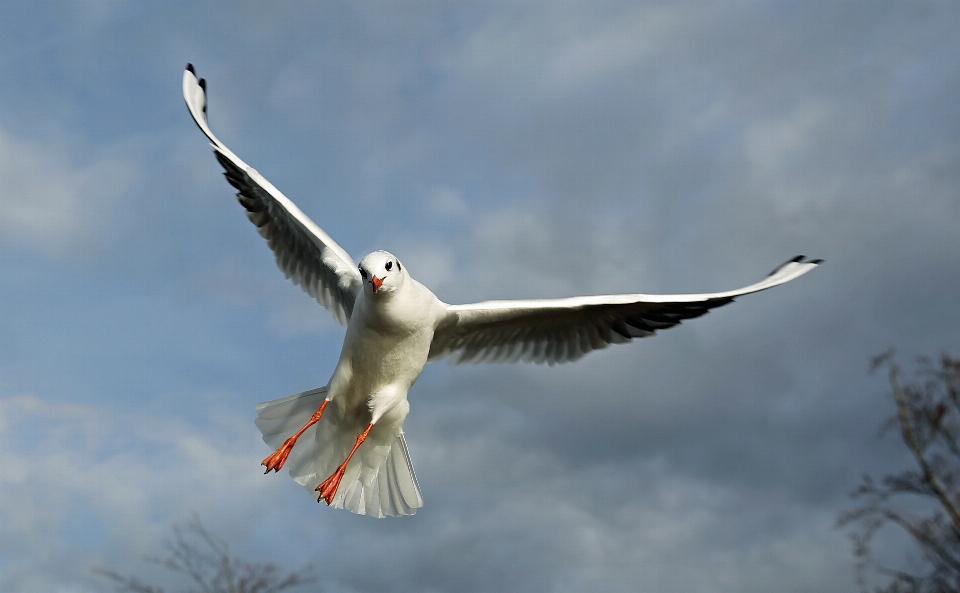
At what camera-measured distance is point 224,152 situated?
814 cm

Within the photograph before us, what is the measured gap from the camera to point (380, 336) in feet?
21.9

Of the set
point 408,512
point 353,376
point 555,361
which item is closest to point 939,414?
point 555,361

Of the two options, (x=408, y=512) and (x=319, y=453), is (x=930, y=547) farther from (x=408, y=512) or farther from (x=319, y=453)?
(x=319, y=453)

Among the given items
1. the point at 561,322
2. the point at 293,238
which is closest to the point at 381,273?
the point at 561,322

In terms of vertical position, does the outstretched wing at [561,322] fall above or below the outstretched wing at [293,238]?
below

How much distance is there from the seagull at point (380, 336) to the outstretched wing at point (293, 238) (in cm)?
1

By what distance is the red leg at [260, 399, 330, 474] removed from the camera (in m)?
6.87

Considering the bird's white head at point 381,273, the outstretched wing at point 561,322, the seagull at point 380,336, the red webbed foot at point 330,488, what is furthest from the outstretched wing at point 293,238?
the red webbed foot at point 330,488

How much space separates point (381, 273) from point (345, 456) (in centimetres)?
192

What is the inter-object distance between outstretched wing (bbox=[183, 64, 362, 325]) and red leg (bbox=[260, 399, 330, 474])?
985mm

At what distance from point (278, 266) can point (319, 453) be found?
180 cm

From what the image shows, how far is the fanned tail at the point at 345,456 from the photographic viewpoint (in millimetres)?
7520

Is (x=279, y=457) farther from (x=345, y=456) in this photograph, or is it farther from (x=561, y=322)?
(x=561, y=322)

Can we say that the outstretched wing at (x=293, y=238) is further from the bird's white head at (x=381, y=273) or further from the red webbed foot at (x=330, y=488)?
the red webbed foot at (x=330, y=488)
